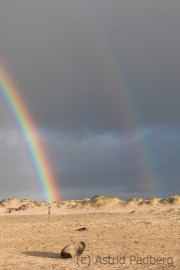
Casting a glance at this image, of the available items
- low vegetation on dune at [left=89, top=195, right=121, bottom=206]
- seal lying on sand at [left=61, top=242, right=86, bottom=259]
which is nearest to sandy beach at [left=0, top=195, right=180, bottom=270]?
seal lying on sand at [left=61, top=242, right=86, bottom=259]

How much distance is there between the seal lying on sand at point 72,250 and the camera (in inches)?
656

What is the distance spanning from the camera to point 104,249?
718 inches

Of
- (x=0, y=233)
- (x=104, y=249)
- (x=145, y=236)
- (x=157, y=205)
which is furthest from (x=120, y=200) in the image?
(x=104, y=249)

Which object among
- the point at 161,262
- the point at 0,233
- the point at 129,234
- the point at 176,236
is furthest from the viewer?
the point at 0,233

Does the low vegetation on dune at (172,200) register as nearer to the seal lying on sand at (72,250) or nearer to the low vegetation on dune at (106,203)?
the low vegetation on dune at (106,203)

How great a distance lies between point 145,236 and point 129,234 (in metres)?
1.33

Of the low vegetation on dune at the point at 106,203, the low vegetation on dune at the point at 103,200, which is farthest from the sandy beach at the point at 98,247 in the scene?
the low vegetation on dune at the point at 103,200

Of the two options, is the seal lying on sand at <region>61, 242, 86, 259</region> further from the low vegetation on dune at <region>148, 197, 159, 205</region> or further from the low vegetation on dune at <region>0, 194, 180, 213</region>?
the low vegetation on dune at <region>148, 197, 159, 205</region>

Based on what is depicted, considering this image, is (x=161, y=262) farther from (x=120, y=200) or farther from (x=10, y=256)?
(x=120, y=200)

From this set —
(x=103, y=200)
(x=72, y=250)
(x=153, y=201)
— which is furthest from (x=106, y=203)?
(x=72, y=250)

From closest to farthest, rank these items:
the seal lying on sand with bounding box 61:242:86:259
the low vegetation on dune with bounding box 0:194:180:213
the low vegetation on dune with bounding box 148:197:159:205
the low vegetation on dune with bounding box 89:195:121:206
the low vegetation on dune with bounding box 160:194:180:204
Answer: the seal lying on sand with bounding box 61:242:86:259 → the low vegetation on dune with bounding box 160:194:180:204 → the low vegetation on dune with bounding box 148:197:159:205 → the low vegetation on dune with bounding box 0:194:180:213 → the low vegetation on dune with bounding box 89:195:121:206

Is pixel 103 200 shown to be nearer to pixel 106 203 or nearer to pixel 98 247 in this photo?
pixel 106 203

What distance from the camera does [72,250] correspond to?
55.2 feet

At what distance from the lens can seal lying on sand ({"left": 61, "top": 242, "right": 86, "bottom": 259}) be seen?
16672mm
